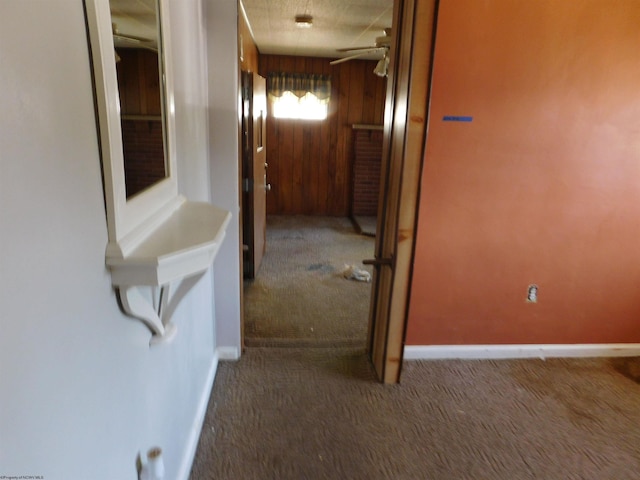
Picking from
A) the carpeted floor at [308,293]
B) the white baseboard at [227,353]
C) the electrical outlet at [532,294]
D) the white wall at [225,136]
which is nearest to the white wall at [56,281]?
the white wall at [225,136]

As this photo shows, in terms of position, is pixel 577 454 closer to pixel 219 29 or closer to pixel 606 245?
pixel 606 245

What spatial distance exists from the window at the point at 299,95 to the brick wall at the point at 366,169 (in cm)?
62

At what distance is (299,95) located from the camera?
5.63m

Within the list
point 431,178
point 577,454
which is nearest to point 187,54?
point 431,178

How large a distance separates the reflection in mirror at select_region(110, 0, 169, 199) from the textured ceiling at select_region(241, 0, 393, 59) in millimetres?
2359

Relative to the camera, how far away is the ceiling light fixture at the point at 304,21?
3.62 metres

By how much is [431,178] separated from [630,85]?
3.90ft

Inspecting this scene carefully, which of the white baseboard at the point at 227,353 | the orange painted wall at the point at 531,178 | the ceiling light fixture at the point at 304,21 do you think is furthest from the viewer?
the ceiling light fixture at the point at 304,21

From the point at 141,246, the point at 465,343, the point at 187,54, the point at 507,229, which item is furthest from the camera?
the point at 465,343

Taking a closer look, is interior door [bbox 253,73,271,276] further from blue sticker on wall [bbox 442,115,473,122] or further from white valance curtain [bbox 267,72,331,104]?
white valance curtain [bbox 267,72,331,104]

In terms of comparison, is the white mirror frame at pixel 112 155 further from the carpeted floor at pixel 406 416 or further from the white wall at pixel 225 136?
the carpeted floor at pixel 406 416

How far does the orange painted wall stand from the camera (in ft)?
7.03

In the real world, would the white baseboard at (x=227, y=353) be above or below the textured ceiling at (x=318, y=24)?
below

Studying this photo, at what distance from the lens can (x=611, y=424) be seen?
2027mm
